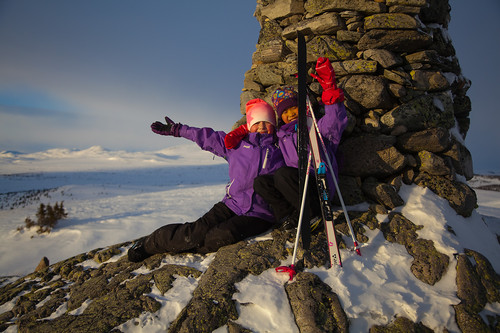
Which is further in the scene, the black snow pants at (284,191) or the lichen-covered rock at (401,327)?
the black snow pants at (284,191)

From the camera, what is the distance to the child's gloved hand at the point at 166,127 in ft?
12.4

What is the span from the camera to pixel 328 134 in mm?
2930

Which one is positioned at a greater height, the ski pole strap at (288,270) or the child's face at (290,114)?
the child's face at (290,114)

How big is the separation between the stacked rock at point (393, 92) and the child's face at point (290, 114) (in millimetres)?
678

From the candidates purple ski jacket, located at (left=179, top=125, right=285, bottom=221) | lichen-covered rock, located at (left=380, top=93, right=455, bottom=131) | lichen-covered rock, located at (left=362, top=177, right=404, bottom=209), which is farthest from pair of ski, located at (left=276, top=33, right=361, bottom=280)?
lichen-covered rock, located at (left=380, top=93, right=455, bottom=131)

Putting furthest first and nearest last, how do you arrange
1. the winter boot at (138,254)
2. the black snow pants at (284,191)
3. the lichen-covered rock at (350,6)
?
the lichen-covered rock at (350,6)
the winter boot at (138,254)
the black snow pants at (284,191)

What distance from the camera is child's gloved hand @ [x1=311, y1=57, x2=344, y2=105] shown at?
2.76 m

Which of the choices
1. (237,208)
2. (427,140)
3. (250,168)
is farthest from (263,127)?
(427,140)

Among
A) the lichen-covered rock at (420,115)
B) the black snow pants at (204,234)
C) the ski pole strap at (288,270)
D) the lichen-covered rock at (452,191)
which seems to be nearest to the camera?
the ski pole strap at (288,270)

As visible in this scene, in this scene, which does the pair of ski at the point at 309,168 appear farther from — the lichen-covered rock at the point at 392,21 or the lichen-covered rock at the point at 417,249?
the lichen-covered rock at the point at 392,21

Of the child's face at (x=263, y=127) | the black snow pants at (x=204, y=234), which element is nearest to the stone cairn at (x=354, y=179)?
the black snow pants at (x=204, y=234)

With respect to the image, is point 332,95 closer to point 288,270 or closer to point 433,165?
point 433,165

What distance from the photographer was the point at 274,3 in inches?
170

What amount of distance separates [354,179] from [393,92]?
149 cm
